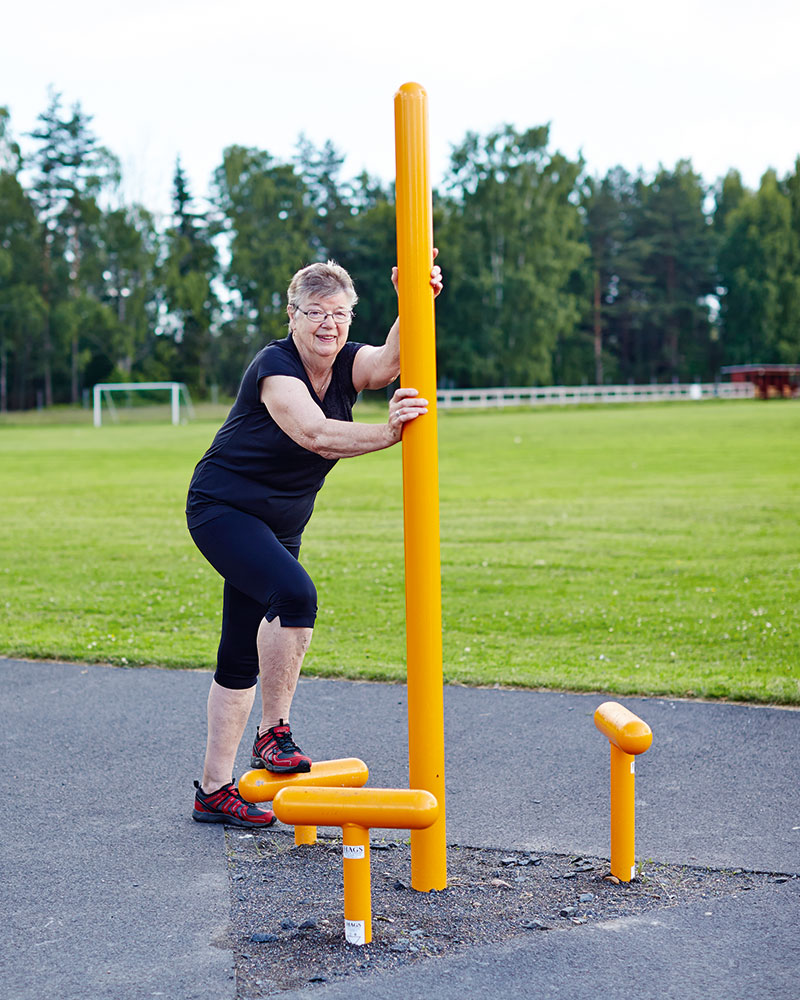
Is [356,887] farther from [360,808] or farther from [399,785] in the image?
[399,785]

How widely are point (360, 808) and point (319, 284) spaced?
177 centimetres

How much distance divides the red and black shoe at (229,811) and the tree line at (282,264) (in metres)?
58.6

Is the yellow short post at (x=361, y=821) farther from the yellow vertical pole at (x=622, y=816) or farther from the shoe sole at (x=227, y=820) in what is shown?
the shoe sole at (x=227, y=820)

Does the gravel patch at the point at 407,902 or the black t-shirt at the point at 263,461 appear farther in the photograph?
the black t-shirt at the point at 263,461

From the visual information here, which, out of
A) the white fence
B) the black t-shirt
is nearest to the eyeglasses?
the black t-shirt

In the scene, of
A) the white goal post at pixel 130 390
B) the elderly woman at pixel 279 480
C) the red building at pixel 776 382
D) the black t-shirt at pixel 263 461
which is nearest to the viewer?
the elderly woman at pixel 279 480

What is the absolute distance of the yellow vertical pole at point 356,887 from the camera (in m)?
3.12

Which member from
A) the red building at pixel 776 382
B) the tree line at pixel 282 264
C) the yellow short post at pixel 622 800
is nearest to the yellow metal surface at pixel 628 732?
the yellow short post at pixel 622 800

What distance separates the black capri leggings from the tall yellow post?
1.41ft

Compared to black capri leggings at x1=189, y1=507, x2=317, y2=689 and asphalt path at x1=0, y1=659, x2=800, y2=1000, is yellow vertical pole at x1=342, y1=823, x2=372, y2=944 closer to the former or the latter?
asphalt path at x1=0, y1=659, x2=800, y2=1000

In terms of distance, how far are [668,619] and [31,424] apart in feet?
169

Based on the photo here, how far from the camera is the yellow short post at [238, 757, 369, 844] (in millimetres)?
3727

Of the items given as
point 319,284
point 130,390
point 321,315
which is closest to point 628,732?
point 321,315

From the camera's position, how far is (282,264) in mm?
67250
